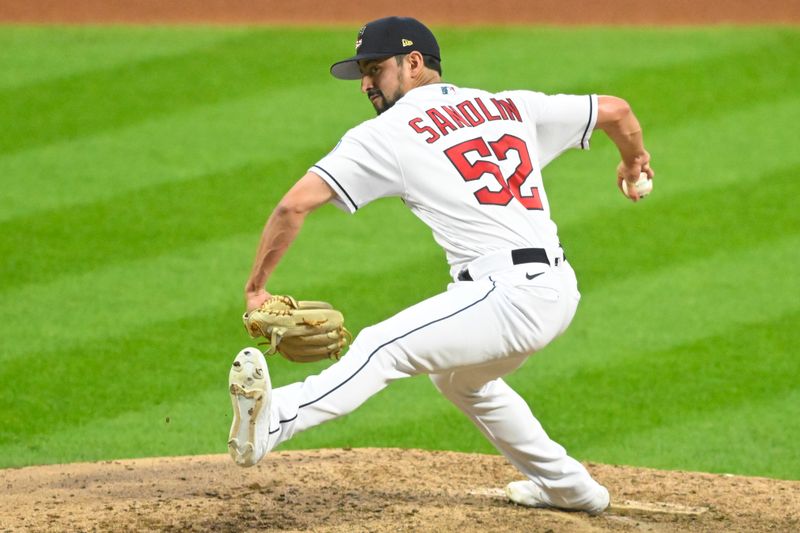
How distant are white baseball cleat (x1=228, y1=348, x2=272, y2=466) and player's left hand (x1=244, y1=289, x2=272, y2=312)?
10.6 inches

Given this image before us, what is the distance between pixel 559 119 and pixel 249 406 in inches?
63.8

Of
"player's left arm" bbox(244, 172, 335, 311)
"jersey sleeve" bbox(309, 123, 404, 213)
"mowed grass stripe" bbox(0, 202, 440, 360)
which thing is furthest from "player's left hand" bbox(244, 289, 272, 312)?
"mowed grass stripe" bbox(0, 202, 440, 360)

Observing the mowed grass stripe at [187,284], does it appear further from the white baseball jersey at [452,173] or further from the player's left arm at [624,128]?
the white baseball jersey at [452,173]

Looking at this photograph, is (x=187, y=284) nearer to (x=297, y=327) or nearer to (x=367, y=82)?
(x=367, y=82)

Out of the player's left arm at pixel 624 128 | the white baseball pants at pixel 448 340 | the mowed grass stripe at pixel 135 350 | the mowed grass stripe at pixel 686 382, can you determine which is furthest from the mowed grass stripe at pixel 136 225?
the white baseball pants at pixel 448 340

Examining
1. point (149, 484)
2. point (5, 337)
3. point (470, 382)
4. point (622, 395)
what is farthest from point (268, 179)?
point (470, 382)

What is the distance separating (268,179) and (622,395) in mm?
3463

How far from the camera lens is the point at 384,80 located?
4.69 metres

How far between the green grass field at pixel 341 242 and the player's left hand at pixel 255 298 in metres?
2.08

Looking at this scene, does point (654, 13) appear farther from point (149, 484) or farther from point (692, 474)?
point (149, 484)

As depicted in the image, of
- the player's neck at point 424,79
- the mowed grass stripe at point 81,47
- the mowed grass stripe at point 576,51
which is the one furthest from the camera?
the mowed grass stripe at point 81,47

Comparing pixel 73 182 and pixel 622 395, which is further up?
pixel 73 182

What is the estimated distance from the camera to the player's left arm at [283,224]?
419cm

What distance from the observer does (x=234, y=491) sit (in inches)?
201
